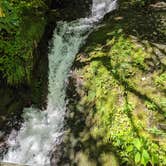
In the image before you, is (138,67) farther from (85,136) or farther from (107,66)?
(85,136)

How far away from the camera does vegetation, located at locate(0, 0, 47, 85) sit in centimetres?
619

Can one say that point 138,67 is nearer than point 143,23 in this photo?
Yes

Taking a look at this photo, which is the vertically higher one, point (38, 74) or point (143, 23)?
point (143, 23)

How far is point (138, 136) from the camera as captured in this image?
472 centimetres

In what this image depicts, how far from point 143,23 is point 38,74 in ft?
8.11

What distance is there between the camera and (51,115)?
6492mm

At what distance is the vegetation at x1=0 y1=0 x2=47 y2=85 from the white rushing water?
695 millimetres

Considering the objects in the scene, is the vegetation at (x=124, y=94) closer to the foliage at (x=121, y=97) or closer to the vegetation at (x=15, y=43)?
the foliage at (x=121, y=97)

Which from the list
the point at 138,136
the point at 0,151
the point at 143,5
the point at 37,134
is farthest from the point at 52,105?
the point at 143,5

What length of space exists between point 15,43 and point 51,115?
1550 mm

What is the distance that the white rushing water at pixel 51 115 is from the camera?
234 inches

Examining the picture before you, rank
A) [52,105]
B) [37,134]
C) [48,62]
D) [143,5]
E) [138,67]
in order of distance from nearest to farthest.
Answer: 1. [138,67]
2. [37,134]
3. [52,105]
4. [48,62]
5. [143,5]

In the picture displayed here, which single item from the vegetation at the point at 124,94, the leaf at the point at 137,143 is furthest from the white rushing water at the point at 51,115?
A: the leaf at the point at 137,143

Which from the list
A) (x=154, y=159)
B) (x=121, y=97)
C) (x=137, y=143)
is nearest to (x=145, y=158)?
(x=154, y=159)
